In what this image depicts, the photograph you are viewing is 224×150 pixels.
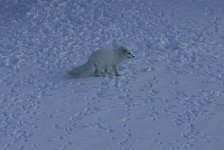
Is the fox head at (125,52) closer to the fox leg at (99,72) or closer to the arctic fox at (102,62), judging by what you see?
the arctic fox at (102,62)

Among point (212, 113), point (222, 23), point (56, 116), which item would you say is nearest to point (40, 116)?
point (56, 116)

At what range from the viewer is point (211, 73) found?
10.2 metres

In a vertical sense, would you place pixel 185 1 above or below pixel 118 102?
above

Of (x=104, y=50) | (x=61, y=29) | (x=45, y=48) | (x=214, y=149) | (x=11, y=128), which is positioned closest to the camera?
(x=214, y=149)

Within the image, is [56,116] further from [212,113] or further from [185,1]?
[185,1]

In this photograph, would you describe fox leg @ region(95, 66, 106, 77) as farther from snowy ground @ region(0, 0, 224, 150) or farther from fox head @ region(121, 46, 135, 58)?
fox head @ region(121, 46, 135, 58)

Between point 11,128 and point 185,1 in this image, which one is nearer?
point 11,128

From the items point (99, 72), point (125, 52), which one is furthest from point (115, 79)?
point (125, 52)

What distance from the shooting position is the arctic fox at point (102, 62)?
9.94 metres

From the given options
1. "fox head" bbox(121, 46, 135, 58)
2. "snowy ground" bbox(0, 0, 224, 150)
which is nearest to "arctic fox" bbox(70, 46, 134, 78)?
"fox head" bbox(121, 46, 135, 58)

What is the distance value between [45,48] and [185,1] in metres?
3.95

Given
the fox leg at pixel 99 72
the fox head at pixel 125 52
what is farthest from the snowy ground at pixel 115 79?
the fox head at pixel 125 52

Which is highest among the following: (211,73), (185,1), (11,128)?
(185,1)

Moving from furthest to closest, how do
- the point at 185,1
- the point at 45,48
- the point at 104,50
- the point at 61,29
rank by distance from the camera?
1. the point at 185,1
2. the point at 61,29
3. the point at 45,48
4. the point at 104,50
